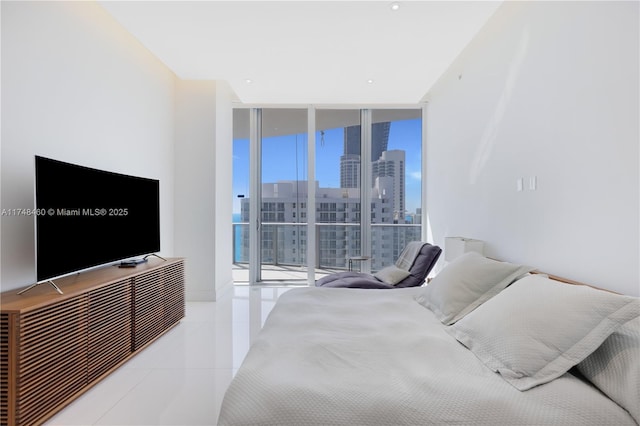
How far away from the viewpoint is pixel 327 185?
5.72 metres

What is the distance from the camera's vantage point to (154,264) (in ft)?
11.2

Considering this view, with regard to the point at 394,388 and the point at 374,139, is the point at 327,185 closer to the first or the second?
the point at 374,139

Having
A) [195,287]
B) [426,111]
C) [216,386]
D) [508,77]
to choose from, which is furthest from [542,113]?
[195,287]

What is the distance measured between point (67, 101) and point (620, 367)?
3.62 m

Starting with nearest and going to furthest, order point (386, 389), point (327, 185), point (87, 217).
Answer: point (386, 389) → point (87, 217) → point (327, 185)

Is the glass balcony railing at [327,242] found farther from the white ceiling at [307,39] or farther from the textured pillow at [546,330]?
the textured pillow at [546,330]

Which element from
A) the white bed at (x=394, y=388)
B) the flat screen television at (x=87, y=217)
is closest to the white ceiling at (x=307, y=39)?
the flat screen television at (x=87, y=217)

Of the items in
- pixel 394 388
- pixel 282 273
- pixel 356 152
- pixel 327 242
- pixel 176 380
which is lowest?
pixel 176 380

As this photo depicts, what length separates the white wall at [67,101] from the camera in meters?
2.22

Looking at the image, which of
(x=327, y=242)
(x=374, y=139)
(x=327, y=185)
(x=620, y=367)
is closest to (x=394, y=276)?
(x=327, y=242)

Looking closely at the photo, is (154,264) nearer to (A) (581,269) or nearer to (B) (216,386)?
(B) (216,386)

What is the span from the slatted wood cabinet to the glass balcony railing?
8.40 feet

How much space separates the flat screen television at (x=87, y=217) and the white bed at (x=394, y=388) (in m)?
1.62

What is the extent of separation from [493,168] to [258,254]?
3.78 metres
